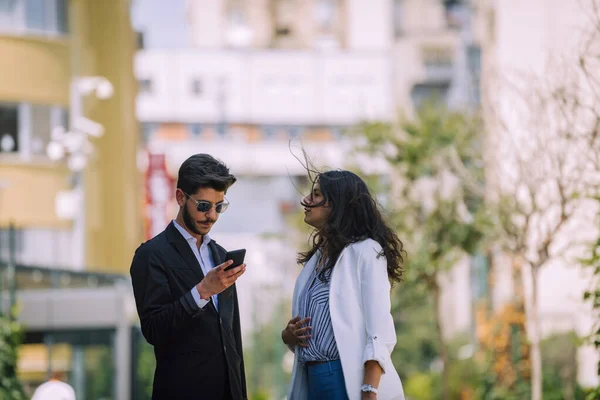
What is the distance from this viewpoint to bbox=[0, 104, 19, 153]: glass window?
27.7 m

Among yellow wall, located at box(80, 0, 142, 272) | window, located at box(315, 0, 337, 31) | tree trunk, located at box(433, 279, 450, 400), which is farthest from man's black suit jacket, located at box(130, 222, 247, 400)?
window, located at box(315, 0, 337, 31)

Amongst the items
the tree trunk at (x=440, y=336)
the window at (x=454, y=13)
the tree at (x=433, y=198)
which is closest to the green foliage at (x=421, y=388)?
the tree at (x=433, y=198)

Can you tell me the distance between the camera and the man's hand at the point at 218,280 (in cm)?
525

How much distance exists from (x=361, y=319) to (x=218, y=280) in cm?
82

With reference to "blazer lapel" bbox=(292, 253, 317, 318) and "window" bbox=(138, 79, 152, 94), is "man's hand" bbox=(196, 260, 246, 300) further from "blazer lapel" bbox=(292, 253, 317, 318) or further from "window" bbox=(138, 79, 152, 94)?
"window" bbox=(138, 79, 152, 94)

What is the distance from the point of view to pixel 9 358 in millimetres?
14711

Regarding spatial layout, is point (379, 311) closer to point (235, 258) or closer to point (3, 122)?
point (235, 258)

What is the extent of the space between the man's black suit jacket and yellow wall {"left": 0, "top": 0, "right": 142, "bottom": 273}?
2220 cm

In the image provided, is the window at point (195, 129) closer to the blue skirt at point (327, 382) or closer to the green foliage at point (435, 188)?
the green foliage at point (435, 188)

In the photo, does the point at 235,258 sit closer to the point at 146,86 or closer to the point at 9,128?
the point at 9,128

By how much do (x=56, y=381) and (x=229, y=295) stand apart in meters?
7.24

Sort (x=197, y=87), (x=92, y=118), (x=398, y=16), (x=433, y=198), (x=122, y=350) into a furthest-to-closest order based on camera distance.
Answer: (x=398, y=16) → (x=197, y=87) → (x=92, y=118) → (x=122, y=350) → (x=433, y=198)

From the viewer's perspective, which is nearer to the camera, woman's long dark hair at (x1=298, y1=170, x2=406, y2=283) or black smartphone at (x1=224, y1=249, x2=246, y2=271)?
black smartphone at (x1=224, y1=249, x2=246, y2=271)

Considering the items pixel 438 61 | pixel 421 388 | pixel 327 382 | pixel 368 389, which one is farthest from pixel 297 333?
pixel 438 61
